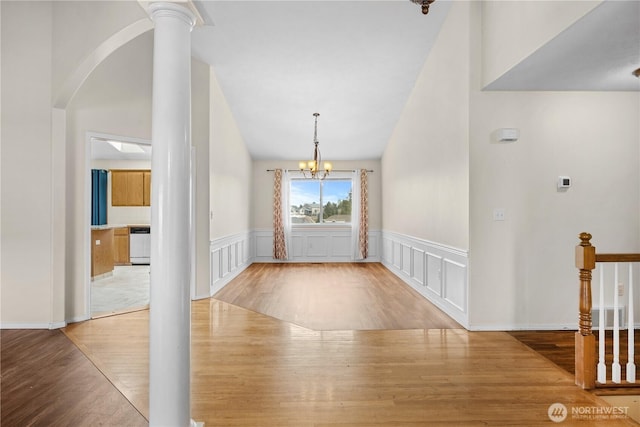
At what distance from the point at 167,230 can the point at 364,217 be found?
23.7 feet

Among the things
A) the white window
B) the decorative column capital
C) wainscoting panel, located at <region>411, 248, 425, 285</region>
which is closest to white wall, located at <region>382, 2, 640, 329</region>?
wainscoting panel, located at <region>411, 248, 425, 285</region>

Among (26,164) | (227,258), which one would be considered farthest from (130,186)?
(26,164)

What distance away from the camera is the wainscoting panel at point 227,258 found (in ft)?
17.8

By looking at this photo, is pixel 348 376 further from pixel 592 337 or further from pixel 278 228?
pixel 278 228

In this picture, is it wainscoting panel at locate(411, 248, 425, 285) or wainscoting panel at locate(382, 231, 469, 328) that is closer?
wainscoting panel at locate(382, 231, 469, 328)

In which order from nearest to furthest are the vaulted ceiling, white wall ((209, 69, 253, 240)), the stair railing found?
1. the stair railing
2. the vaulted ceiling
3. white wall ((209, 69, 253, 240))

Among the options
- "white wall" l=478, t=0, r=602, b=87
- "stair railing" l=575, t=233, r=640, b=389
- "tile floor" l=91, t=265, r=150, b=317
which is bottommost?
"tile floor" l=91, t=265, r=150, b=317

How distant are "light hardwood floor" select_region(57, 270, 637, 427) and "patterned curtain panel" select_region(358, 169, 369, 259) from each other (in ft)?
16.6

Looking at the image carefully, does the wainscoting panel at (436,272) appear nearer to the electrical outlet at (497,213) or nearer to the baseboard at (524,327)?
the baseboard at (524,327)

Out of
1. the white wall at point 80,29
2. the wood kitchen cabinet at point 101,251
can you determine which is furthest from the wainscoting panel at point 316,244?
the white wall at point 80,29

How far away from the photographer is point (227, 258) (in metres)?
6.26

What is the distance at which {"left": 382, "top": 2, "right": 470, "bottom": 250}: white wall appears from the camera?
12.9 ft

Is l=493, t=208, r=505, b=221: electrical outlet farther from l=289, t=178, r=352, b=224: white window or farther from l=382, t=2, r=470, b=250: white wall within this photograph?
l=289, t=178, r=352, b=224: white window

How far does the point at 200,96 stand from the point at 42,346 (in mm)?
3442
